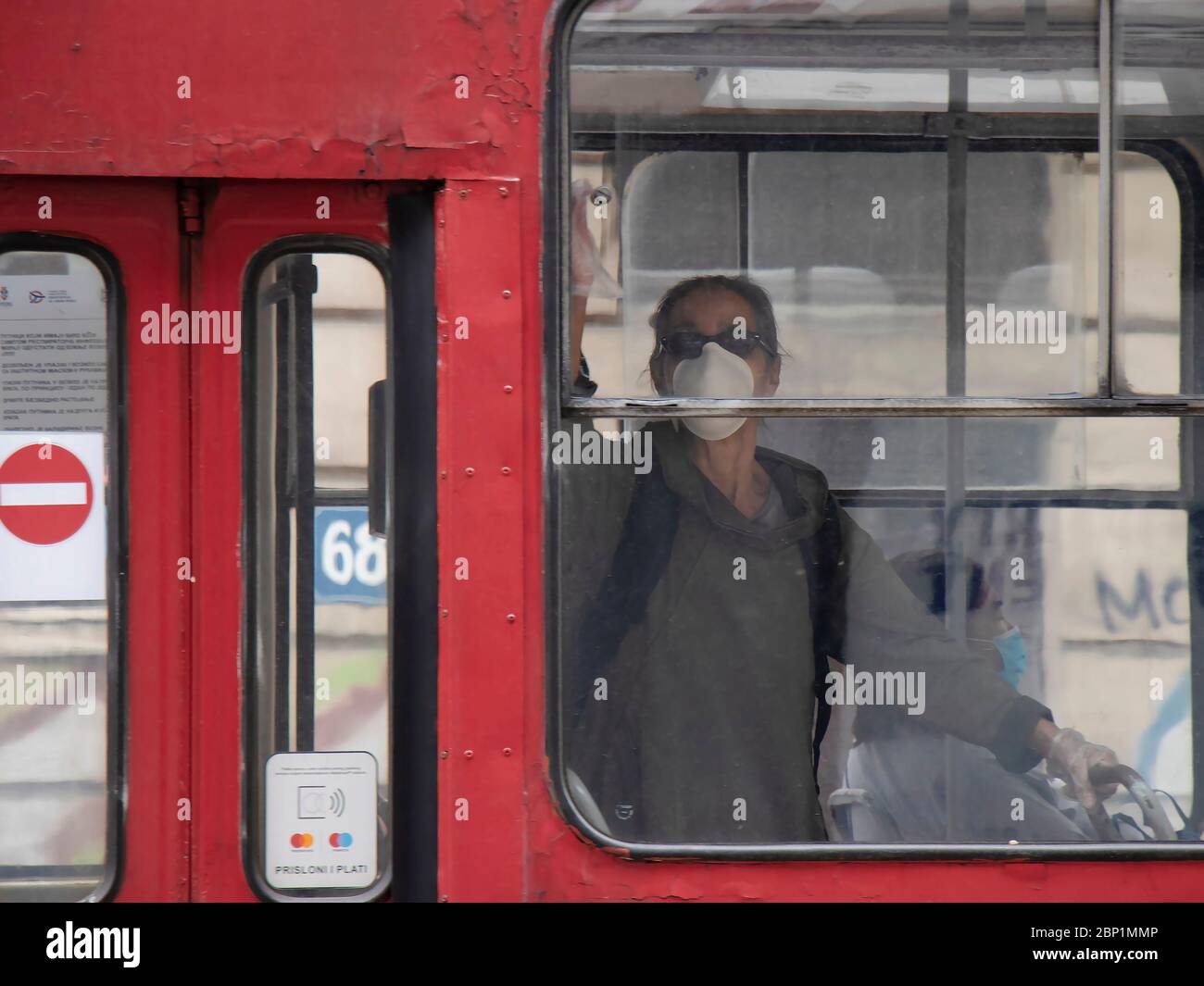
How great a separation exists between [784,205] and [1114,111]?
535 mm

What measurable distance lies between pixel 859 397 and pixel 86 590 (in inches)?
49.6

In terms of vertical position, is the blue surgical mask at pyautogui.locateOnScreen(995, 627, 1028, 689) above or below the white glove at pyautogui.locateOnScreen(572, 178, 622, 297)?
below

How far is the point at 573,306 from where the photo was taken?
1848mm

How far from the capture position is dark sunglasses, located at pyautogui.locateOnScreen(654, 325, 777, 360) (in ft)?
6.04

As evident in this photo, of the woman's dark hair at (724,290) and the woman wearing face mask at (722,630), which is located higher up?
the woman's dark hair at (724,290)

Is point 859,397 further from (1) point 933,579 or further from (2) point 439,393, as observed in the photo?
(2) point 439,393

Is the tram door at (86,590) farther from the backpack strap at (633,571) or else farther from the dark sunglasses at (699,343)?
the dark sunglasses at (699,343)

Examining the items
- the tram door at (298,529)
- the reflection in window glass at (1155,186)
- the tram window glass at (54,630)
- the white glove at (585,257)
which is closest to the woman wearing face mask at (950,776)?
the reflection in window glass at (1155,186)

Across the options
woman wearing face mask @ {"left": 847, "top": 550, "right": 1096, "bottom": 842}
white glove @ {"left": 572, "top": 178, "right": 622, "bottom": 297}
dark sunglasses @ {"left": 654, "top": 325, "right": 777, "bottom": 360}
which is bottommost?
woman wearing face mask @ {"left": 847, "top": 550, "right": 1096, "bottom": 842}

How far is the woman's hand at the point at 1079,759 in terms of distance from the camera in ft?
6.10

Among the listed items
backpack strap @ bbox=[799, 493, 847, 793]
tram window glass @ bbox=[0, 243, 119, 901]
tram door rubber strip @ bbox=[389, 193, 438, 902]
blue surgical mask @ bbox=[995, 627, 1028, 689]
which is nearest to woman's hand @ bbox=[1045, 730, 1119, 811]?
blue surgical mask @ bbox=[995, 627, 1028, 689]

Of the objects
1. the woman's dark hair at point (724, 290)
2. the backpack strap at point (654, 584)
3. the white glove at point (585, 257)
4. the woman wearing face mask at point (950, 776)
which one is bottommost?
the woman wearing face mask at point (950, 776)

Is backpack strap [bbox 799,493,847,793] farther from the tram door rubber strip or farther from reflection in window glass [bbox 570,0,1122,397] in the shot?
the tram door rubber strip

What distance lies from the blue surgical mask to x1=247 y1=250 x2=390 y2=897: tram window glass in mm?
984
